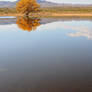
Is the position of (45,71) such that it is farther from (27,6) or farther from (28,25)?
(27,6)

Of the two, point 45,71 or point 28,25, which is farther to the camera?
point 28,25

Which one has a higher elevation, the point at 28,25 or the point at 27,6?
the point at 27,6

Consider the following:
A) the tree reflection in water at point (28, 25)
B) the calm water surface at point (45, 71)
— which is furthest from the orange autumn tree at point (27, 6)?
the calm water surface at point (45, 71)

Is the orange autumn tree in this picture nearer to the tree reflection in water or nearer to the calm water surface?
the tree reflection in water

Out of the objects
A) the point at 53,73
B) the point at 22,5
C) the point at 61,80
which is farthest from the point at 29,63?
the point at 22,5

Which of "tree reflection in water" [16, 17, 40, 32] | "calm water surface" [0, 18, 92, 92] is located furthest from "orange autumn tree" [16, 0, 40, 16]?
"calm water surface" [0, 18, 92, 92]

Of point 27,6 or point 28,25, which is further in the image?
point 27,6

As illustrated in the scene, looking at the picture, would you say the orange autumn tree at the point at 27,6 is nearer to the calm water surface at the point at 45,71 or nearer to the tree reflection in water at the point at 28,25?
the tree reflection in water at the point at 28,25

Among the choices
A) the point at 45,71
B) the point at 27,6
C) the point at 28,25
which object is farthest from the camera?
the point at 27,6

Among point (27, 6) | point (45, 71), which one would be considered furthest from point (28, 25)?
point (27, 6)

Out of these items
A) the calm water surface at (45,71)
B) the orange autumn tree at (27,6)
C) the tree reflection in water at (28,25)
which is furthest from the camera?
the orange autumn tree at (27,6)

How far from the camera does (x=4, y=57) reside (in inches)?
364

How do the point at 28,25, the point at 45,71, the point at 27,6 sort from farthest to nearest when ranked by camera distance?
the point at 27,6 < the point at 28,25 < the point at 45,71

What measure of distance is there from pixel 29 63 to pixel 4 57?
6.23ft
